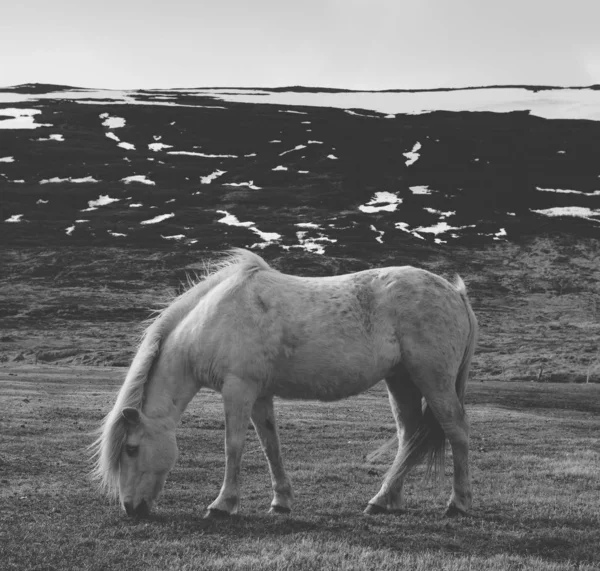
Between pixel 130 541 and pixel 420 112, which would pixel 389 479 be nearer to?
pixel 130 541

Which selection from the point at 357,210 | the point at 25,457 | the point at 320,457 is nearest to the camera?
the point at 25,457

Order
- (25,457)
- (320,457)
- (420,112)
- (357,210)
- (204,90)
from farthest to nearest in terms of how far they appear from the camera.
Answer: (204,90) → (420,112) → (357,210) → (320,457) → (25,457)

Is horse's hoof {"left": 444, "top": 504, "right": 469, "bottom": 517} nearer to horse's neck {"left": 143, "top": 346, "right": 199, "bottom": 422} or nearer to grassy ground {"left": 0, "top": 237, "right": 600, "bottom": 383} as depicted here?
horse's neck {"left": 143, "top": 346, "right": 199, "bottom": 422}

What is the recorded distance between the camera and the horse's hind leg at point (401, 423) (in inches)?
371

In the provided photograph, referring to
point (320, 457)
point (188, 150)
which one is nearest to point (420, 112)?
point (188, 150)

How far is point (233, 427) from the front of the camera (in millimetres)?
8812

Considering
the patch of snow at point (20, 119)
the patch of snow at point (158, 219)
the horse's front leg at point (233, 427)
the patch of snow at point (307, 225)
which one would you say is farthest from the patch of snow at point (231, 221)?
the horse's front leg at point (233, 427)

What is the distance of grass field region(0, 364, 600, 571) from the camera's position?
275 inches

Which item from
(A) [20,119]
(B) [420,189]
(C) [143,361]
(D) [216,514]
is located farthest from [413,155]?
(D) [216,514]

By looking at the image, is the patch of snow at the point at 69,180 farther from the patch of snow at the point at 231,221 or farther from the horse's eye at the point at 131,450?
the horse's eye at the point at 131,450

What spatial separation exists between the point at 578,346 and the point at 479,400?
A: 28.4 meters

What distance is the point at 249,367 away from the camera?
8.92 metres

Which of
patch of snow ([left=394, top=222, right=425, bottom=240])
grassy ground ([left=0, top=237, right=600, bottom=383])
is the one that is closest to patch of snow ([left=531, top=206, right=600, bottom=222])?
grassy ground ([left=0, top=237, right=600, bottom=383])

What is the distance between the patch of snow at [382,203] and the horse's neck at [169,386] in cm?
8693
